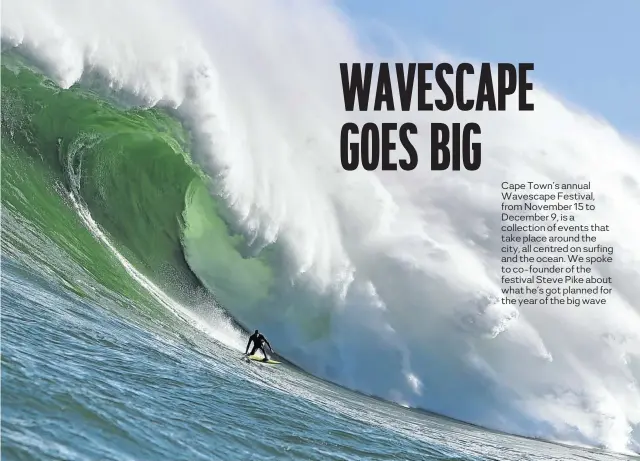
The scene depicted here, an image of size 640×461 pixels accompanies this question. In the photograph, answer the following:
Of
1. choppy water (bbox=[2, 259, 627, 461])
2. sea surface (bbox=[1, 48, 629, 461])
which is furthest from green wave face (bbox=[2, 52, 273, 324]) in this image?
choppy water (bbox=[2, 259, 627, 461])

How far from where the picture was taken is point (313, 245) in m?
→ 19.2

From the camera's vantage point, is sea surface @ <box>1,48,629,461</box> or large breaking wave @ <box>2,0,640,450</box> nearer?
sea surface @ <box>1,48,629,461</box>

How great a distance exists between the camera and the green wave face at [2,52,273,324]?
14719mm

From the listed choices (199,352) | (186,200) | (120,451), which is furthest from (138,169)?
(120,451)

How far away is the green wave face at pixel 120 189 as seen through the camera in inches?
579

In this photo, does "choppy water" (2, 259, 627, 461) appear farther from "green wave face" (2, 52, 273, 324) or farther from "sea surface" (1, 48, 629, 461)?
"green wave face" (2, 52, 273, 324)

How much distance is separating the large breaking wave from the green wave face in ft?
0.17

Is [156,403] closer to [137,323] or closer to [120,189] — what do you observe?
[137,323]

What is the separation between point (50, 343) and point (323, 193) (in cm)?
1245

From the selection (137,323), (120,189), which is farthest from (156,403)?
(120,189)

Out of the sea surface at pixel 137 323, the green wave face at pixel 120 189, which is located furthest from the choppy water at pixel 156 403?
the green wave face at pixel 120 189

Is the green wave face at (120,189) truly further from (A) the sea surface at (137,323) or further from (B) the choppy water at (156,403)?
(B) the choppy water at (156,403)

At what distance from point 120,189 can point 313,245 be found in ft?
17.1

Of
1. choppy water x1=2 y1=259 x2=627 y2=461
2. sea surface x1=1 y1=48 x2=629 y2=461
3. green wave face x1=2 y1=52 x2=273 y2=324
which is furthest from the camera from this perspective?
green wave face x1=2 y1=52 x2=273 y2=324
